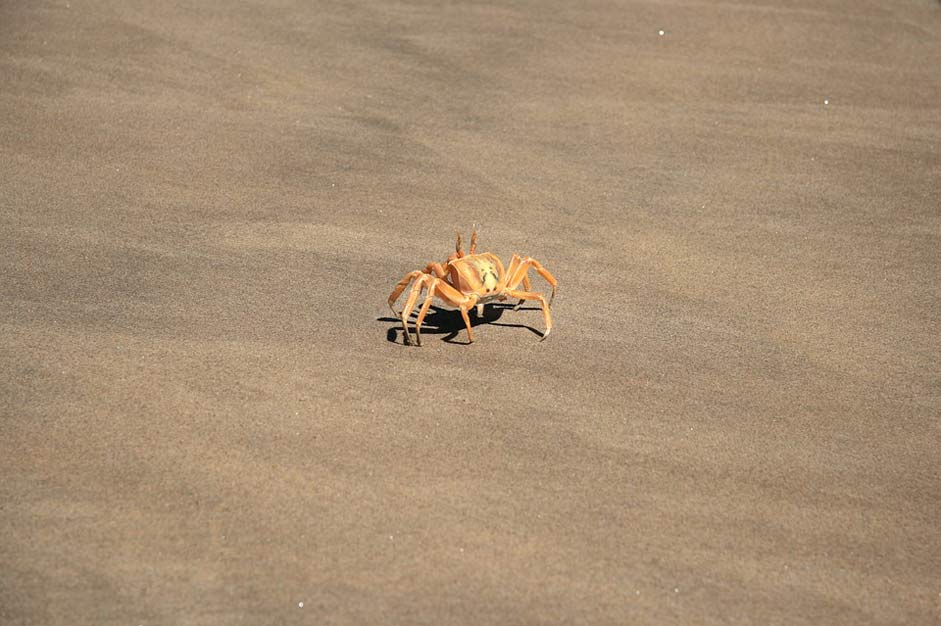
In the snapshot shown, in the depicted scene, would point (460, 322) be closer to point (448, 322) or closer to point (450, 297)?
point (448, 322)

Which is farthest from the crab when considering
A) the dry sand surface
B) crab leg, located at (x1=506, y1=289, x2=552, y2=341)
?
the dry sand surface

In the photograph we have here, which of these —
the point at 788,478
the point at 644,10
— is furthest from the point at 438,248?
the point at 644,10

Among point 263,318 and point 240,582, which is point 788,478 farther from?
point 263,318

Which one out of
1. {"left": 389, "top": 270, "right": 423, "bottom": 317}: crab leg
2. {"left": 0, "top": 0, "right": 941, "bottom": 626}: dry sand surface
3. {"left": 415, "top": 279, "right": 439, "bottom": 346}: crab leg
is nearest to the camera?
{"left": 0, "top": 0, "right": 941, "bottom": 626}: dry sand surface

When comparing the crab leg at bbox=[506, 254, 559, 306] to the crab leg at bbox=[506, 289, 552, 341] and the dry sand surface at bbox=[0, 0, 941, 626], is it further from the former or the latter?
the dry sand surface at bbox=[0, 0, 941, 626]

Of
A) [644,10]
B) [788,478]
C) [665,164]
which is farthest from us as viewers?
[644,10]

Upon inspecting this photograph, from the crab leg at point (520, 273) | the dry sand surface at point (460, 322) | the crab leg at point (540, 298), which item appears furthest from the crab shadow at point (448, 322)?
the crab leg at point (520, 273)
